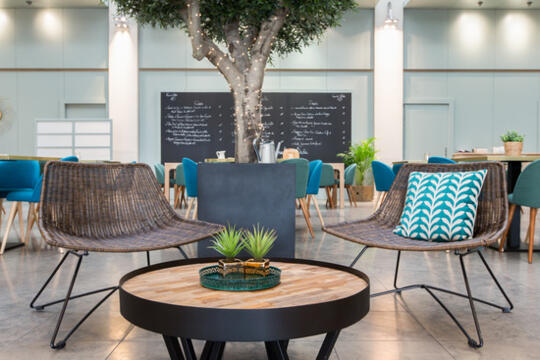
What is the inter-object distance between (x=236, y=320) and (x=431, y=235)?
138 cm

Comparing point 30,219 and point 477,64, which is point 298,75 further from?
point 30,219

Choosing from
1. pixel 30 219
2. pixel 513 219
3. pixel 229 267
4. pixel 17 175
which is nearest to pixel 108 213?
pixel 229 267

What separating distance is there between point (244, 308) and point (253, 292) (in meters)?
0.17

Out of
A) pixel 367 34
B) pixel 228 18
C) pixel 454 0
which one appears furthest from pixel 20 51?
pixel 454 0

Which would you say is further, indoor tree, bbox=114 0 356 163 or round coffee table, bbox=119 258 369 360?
indoor tree, bbox=114 0 356 163

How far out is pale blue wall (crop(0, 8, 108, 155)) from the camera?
899cm

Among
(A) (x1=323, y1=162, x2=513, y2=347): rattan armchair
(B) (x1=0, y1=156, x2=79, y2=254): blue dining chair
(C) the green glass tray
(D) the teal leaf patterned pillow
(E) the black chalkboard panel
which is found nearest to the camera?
(C) the green glass tray

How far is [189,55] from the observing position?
904cm

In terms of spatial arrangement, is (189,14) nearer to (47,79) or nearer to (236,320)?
(236,320)

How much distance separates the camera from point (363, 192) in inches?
338

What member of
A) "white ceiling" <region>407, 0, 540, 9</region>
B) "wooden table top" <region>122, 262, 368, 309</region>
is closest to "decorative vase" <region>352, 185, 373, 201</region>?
"white ceiling" <region>407, 0, 540, 9</region>

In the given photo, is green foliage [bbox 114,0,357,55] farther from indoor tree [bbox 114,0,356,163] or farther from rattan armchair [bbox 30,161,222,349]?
rattan armchair [bbox 30,161,222,349]

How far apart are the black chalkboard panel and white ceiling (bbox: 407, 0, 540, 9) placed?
2261 mm

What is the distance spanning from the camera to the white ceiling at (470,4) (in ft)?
28.6
